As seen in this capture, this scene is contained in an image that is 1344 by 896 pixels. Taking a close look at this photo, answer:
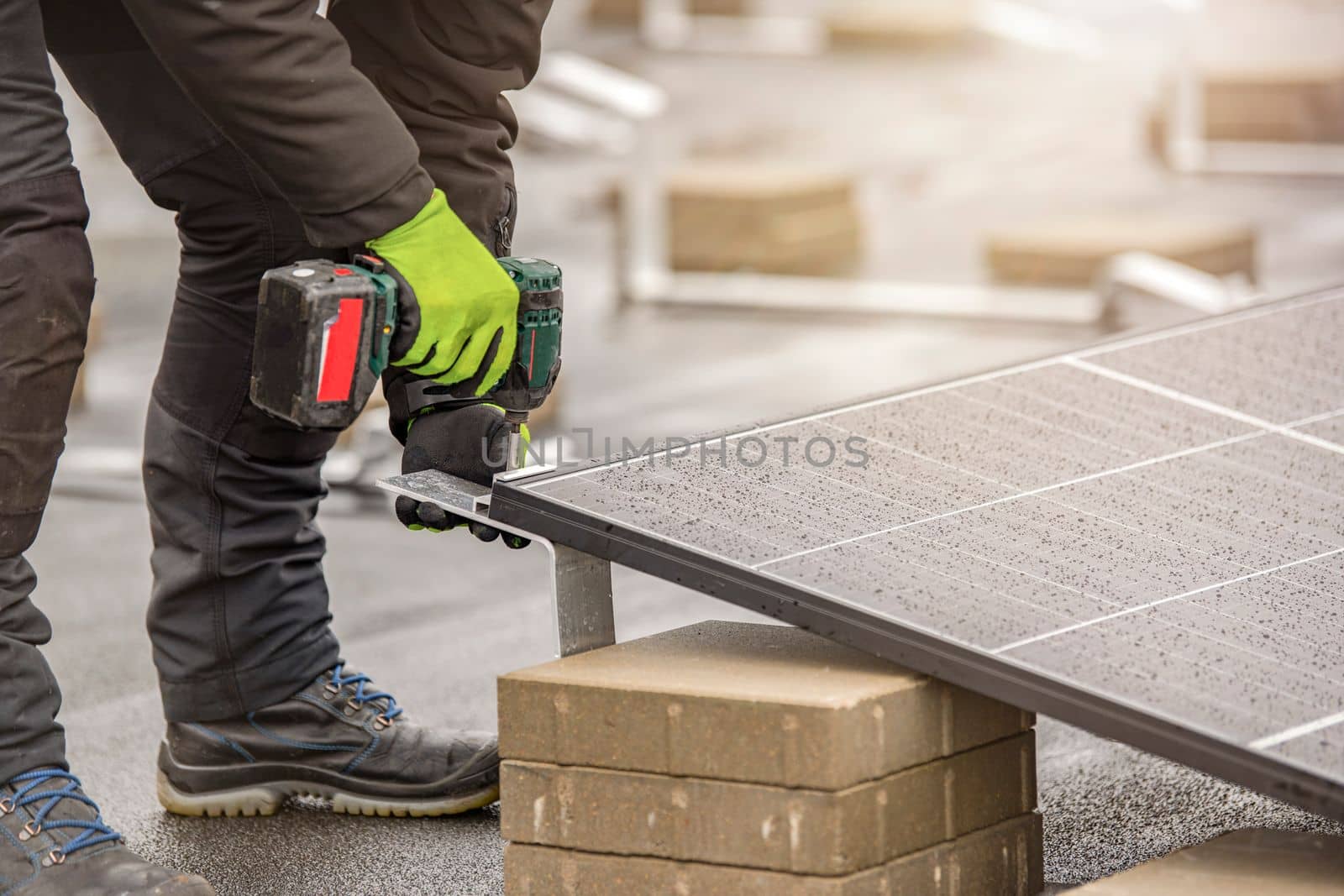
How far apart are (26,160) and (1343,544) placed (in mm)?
1659

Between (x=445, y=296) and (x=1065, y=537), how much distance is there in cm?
80

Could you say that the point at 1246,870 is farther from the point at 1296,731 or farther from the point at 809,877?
the point at 809,877

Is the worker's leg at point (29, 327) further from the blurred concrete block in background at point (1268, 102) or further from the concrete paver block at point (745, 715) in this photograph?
the blurred concrete block in background at point (1268, 102)

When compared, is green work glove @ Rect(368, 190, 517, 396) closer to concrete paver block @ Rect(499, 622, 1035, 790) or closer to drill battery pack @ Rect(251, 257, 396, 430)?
drill battery pack @ Rect(251, 257, 396, 430)

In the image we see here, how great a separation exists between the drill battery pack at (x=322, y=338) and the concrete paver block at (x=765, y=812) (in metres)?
0.48

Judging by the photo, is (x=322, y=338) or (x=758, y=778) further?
(x=322, y=338)

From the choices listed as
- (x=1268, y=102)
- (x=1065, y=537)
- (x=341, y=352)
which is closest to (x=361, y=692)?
(x=341, y=352)

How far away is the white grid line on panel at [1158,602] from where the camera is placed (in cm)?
190

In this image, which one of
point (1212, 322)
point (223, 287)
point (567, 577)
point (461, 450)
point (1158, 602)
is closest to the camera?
point (1158, 602)

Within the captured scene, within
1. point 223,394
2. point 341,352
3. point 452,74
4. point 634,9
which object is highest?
point 452,74

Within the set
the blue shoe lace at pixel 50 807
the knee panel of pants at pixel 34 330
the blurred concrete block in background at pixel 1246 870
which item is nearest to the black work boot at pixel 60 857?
the blue shoe lace at pixel 50 807

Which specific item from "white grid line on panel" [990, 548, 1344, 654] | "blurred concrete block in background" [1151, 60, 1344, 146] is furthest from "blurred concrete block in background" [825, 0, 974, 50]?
"white grid line on panel" [990, 548, 1344, 654]

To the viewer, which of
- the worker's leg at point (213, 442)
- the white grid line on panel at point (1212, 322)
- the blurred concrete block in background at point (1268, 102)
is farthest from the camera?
the blurred concrete block in background at point (1268, 102)

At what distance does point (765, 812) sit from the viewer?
189 centimetres
